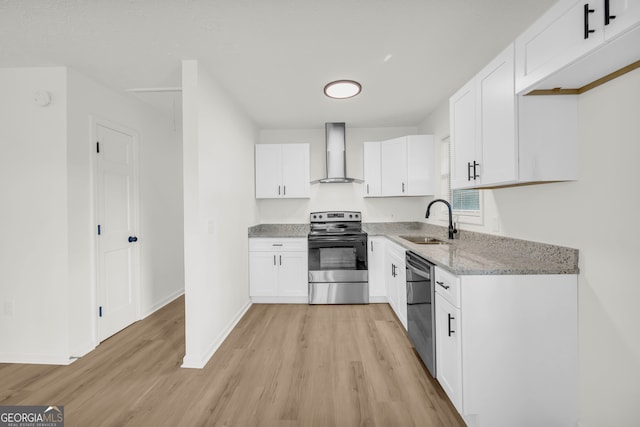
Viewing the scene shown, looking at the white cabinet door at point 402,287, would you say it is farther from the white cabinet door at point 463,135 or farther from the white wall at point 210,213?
the white wall at point 210,213

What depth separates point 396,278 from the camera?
9.98 feet

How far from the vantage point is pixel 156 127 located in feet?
11.4

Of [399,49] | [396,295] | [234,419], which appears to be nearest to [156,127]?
[399,49]

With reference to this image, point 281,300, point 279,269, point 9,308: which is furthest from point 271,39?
point 9,308

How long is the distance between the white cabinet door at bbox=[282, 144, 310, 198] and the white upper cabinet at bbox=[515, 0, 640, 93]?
2805 mm

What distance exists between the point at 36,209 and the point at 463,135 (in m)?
3.58

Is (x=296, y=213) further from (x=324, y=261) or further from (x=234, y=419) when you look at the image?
(x=234, y=419)

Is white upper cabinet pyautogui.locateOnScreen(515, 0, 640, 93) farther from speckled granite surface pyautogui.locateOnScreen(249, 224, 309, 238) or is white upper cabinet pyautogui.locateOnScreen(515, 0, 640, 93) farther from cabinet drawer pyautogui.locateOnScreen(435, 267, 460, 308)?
speckled granite surface pyautogui.locateOnScreen(249, 224, 309, 238)

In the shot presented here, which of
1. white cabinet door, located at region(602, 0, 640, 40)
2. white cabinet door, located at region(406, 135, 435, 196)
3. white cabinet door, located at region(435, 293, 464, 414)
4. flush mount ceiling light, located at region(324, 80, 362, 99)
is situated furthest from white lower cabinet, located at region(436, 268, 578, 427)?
white cabinet door, located at region(406, 135, 435, 196)

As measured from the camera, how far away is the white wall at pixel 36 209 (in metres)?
2.31

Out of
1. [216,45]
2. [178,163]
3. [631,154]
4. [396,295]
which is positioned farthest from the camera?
[178,163]

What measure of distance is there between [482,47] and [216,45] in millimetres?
2036

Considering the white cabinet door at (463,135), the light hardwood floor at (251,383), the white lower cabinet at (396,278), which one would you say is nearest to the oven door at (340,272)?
the white lower cabinet at (396,278)

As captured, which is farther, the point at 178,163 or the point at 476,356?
the point at 178,163
